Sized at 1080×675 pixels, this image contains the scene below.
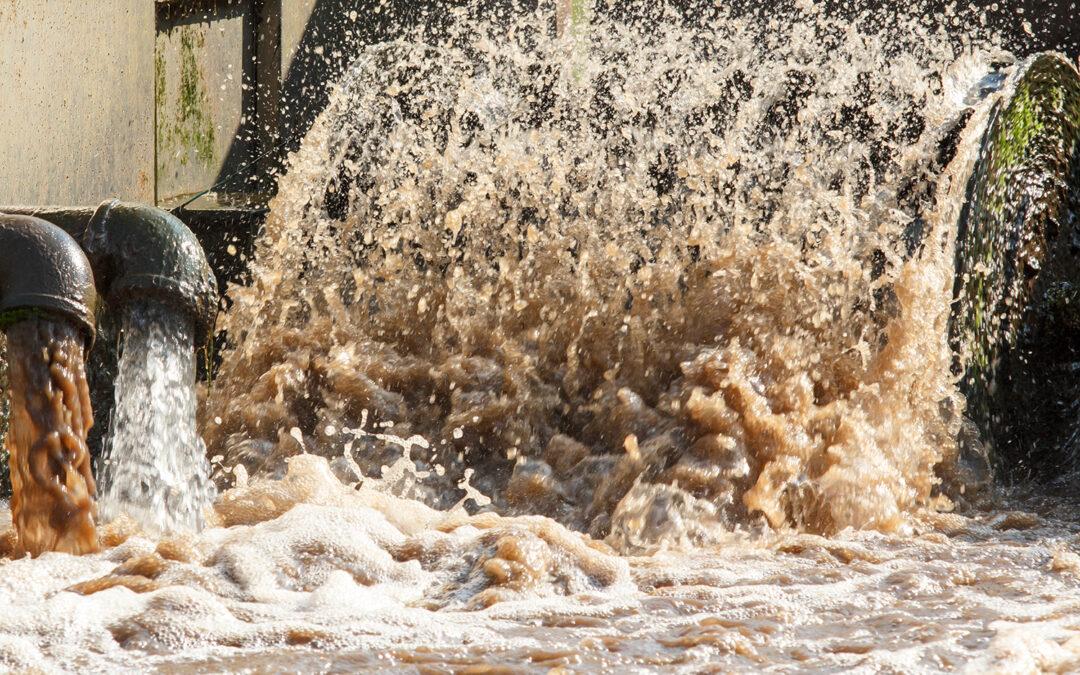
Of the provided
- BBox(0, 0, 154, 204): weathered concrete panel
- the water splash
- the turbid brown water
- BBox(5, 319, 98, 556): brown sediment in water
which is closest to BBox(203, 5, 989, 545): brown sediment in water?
the turbid brown water

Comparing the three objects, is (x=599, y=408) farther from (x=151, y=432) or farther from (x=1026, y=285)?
(x=1026, y=285)

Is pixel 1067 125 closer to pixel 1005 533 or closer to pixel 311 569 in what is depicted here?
pixel 1005 533

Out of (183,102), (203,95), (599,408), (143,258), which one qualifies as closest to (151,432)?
(143,258)

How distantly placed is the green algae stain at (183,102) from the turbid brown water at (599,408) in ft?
4.03

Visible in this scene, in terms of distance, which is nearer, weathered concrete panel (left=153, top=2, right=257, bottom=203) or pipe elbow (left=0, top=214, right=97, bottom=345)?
pipe elbow (left=0, top=214, right=97, bottom=345)

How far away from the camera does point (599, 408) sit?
3998mm

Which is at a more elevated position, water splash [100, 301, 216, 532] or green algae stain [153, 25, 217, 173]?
green algae stain [153, 25, 217, 173]

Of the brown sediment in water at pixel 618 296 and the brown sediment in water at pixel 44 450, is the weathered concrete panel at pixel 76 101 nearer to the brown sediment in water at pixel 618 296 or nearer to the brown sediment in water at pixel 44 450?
the brown sediment in water at pixel 618 296

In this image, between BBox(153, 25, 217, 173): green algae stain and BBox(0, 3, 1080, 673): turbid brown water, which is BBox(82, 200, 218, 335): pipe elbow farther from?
BBox(153, 25, 217, 173): green algae stain

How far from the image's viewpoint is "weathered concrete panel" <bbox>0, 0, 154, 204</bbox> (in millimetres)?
4598

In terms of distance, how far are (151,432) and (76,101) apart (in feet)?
8.99

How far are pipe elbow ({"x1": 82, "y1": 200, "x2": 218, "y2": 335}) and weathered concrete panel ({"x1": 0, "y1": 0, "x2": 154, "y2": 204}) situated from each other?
1857mm

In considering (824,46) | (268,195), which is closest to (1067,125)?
(824,46)

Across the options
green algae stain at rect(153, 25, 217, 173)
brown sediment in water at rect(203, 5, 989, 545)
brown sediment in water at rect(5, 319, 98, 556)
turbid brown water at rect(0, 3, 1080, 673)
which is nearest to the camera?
turbid brown water at rect(0, 3, 1080, 673)
